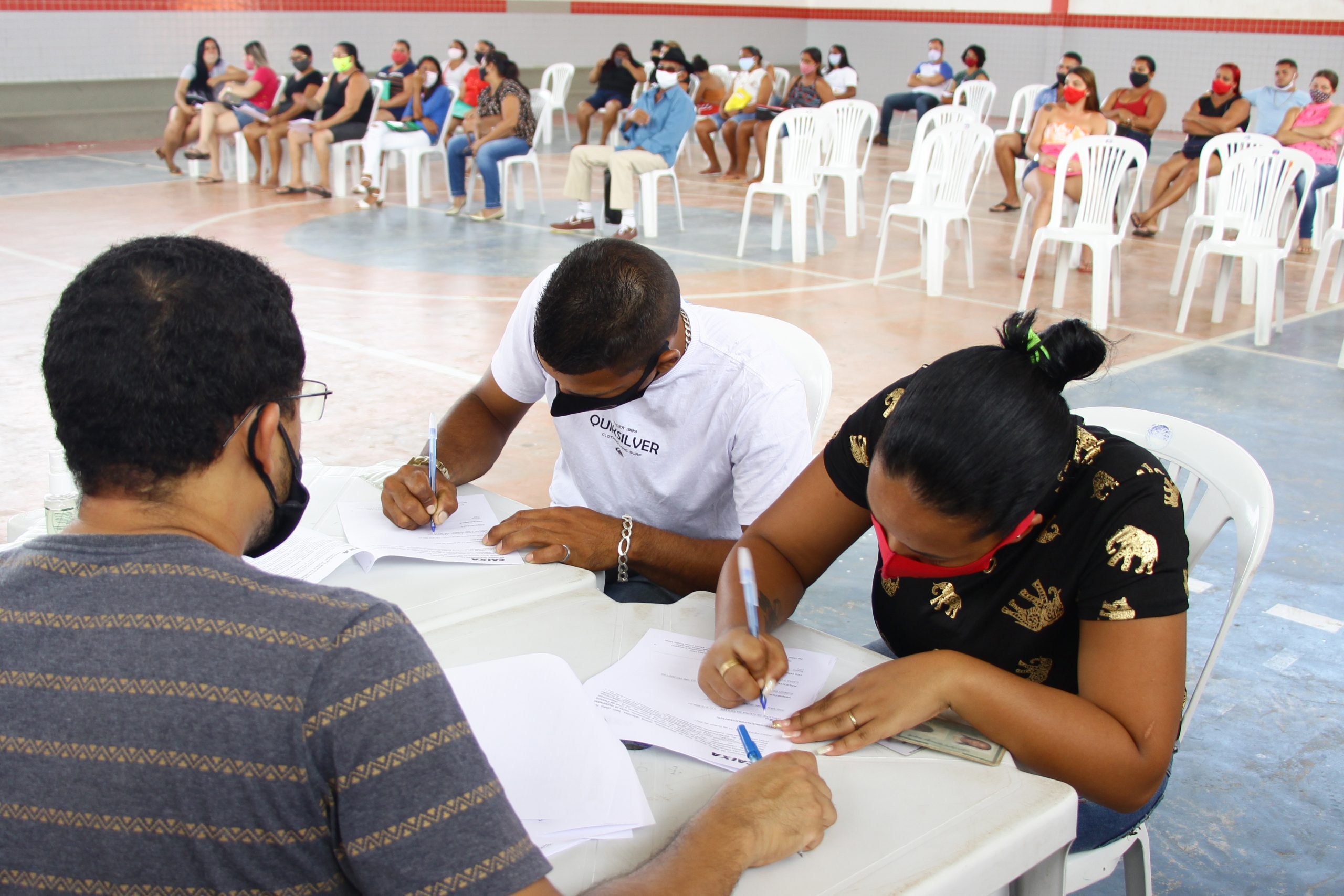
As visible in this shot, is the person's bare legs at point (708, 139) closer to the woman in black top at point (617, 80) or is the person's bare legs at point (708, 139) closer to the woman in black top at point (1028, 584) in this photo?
the woman in black top at point (617, 80)

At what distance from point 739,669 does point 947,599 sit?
371 mm

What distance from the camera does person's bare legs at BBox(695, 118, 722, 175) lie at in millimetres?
11664

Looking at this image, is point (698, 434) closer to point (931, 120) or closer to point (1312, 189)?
point (931, 120)

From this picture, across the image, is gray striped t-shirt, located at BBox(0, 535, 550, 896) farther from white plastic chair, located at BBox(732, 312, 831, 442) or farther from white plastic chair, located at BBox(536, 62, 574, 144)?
white plastic chair, located at BBox(536, 62, 574, 144)

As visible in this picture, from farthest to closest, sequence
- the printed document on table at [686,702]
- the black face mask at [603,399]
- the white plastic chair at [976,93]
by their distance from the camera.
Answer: the white plastic chair at [976,93] < the black face mask at [603,399] < the printed document on table at [686,702]

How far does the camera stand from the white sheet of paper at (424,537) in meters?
1.67

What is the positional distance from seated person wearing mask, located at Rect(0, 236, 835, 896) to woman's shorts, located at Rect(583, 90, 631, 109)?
1137 cm

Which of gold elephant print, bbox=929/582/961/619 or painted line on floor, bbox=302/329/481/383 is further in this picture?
painted line on floor, bbox=302/329/481/383

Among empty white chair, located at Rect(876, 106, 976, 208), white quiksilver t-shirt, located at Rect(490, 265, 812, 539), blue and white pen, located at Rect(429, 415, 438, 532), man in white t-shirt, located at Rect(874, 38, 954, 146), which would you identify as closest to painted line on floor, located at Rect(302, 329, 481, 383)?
white quiksilver t-shirt, located at Rect(490, 265, 812, 539)

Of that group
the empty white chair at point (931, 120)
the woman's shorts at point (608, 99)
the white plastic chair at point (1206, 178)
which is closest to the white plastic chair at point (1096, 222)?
the white plastic chair at point (1206, 178)

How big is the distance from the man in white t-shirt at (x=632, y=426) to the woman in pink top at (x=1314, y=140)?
7349 mm

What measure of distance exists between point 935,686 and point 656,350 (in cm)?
80

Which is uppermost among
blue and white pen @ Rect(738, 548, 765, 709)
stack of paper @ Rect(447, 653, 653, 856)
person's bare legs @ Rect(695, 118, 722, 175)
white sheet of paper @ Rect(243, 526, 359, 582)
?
person's bare legs @ Rect(695, 118, 722, 175)

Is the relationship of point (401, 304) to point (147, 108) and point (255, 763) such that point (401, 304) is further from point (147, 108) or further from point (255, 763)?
point (147, 108)
